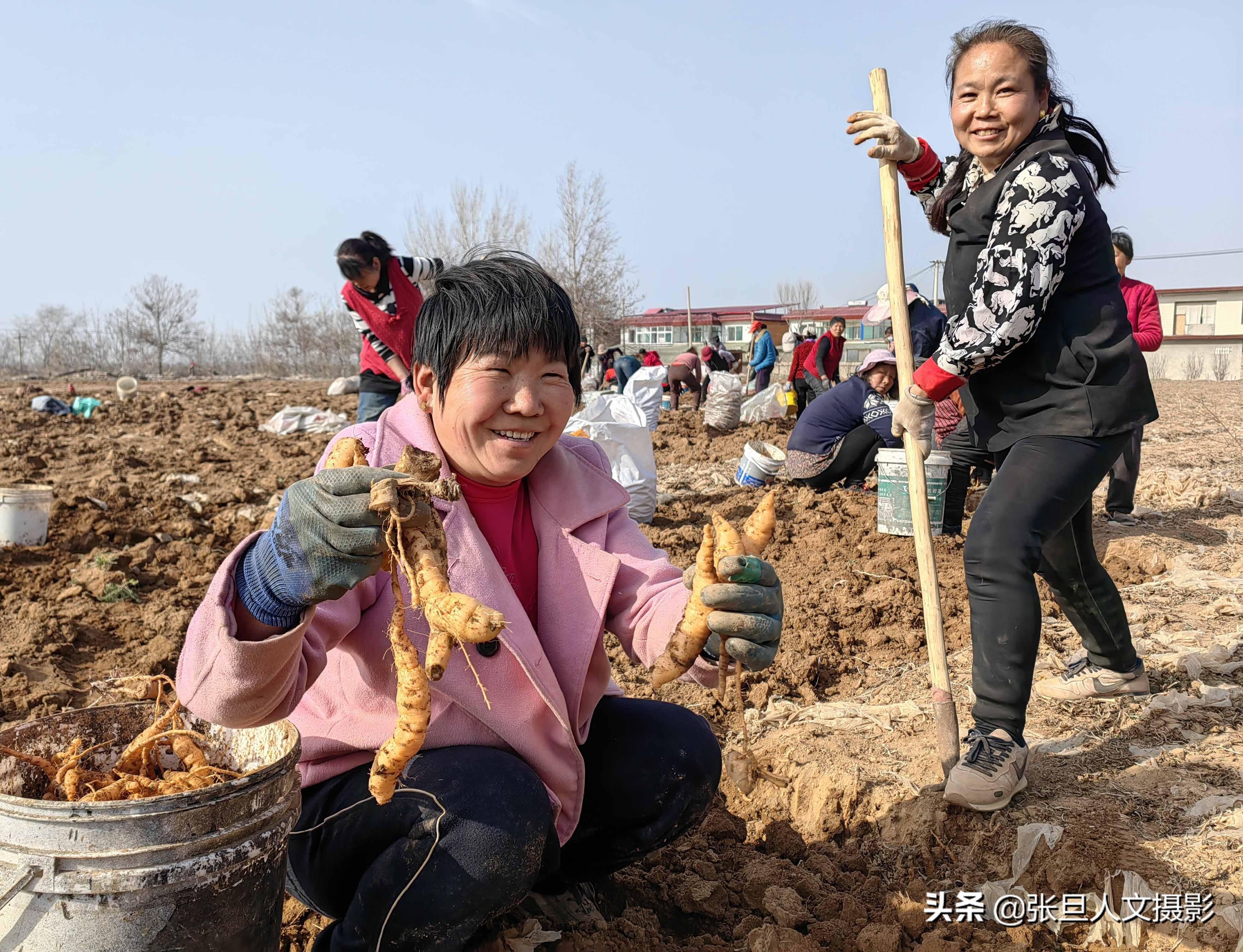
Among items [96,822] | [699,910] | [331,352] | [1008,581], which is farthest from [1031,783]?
[331,352]

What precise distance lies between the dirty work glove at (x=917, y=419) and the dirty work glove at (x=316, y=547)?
1690 millimetres

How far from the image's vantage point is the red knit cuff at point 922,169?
2.85m

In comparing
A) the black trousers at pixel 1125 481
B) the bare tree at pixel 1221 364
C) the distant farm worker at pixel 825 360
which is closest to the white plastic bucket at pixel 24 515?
the black trousers at pixel 1125 481

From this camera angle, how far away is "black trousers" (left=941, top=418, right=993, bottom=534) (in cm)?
489

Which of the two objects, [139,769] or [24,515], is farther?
[24,515]

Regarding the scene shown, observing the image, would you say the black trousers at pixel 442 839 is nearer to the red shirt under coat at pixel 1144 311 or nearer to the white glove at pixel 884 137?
the white glove at pixel 884 137

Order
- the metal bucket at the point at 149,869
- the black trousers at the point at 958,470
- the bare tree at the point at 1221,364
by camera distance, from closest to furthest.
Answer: the metal bucket at the point at 149,869 < the black trousers at the point at 958,470 < the bare tree at the point at 1221,364

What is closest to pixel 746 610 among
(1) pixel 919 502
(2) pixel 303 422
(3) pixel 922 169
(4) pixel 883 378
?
(1) pixel 919 502

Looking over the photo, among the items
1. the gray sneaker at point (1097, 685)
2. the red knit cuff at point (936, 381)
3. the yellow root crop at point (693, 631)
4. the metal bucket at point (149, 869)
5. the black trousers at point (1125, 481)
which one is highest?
the red knit cuff at point (936, 381)

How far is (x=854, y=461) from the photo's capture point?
5832mm

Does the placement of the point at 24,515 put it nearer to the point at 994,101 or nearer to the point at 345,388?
the point at 994,101

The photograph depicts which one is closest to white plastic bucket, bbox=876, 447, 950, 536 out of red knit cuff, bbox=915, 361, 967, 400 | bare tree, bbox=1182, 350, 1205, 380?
red knit cuff, bbox=915, 361, 967, 400

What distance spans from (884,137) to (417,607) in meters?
2.06

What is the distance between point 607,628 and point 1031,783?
1303mm
